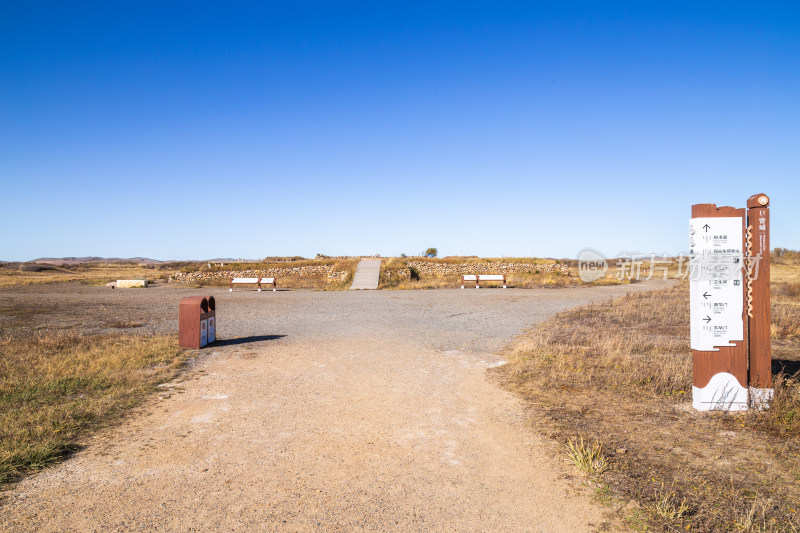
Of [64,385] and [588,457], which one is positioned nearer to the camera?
[588,457]

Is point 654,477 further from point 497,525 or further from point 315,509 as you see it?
point 315,509

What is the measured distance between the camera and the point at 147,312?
16.5 metres

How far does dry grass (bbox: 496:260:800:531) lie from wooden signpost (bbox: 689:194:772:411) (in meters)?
0.27

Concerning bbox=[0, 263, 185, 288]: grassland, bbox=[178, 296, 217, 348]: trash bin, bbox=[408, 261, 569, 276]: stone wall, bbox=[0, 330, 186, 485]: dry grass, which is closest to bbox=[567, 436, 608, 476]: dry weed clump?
bbox=[0, 330, 186, 485]: dry grass

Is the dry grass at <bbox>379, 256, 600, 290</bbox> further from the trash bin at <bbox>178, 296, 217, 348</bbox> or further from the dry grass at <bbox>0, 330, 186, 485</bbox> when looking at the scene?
the dry grass at <bbox>0, 330, 186, 485</bbox>

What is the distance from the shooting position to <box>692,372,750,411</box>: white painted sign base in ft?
18.2

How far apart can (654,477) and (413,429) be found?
2.40 m

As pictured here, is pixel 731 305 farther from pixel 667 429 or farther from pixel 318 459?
pixel 318 459

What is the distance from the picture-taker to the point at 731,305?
562cm

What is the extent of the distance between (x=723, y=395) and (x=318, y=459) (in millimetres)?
4819

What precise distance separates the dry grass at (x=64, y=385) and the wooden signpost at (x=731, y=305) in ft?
23.4

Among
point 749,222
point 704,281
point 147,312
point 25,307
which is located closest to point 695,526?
point 704,281

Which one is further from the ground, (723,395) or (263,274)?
(263,274)

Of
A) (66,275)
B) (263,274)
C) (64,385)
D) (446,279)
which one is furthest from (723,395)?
(66,275)
